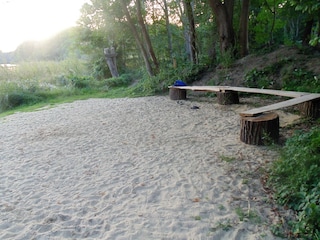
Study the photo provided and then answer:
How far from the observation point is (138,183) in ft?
9.65

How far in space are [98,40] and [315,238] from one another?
59.9 ft

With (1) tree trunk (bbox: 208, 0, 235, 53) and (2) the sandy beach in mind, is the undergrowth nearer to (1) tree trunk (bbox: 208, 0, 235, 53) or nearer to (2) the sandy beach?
(1) tree trunk (bbox: 208, 0, 235, 53)

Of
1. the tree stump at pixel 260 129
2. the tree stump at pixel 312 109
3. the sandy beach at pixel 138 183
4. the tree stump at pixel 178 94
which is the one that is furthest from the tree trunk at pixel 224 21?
the tree stump at pixel 260 129

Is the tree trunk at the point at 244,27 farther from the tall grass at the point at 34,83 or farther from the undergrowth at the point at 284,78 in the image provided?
the tall grass at the point at 34,83

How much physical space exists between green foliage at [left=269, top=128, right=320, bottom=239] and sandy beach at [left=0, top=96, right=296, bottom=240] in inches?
7.2

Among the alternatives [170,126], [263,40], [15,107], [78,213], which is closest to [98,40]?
[15,107]

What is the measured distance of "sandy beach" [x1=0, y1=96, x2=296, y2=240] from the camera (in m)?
2.19

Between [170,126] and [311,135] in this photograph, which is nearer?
[311,135]

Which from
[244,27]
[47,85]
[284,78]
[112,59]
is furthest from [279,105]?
[112,59]

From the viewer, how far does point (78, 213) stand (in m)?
2.45

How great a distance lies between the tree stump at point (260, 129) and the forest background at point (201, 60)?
17.5 inches

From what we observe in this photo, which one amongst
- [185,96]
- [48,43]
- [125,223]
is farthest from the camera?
[48,43]

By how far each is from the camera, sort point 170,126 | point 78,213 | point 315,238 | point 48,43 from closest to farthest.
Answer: point 315,238 < point 78,213 < point 170,126 < point 48,43

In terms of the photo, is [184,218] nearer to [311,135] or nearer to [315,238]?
[315,238]
